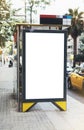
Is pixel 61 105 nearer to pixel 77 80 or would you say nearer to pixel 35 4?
pixel 77 80

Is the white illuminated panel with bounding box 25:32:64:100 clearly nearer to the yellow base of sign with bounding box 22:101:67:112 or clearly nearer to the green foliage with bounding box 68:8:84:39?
the yellow base of sign with bounding box 22:101:67:112

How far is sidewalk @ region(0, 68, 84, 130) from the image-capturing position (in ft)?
27.9

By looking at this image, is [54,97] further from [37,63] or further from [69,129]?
[69,129]

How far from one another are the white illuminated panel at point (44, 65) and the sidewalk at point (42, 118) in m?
0.61

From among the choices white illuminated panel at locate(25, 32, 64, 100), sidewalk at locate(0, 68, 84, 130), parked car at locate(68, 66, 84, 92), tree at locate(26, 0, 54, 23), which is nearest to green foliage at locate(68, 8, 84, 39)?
tree at locate(26, 0, 54, 23)

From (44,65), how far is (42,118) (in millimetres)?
1997

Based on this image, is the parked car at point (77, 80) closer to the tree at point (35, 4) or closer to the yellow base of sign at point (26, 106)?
the tree at point (35, 4)

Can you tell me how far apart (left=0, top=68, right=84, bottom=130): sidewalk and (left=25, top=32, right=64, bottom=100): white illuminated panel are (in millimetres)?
605

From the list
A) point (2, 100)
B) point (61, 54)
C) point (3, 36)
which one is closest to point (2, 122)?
point (61, 54)

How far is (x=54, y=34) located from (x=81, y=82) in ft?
28.0

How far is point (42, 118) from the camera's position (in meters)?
9.66

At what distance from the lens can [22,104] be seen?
35.5 ft

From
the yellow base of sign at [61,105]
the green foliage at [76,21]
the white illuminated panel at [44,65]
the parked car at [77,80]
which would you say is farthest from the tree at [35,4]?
the green foliage at [76,21]

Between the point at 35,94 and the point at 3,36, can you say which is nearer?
the point at 35,94
